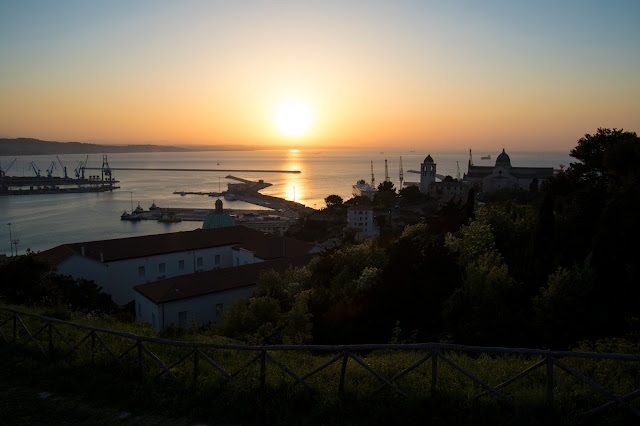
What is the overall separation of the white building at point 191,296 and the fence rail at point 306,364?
689cm

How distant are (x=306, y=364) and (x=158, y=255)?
16.3 metres

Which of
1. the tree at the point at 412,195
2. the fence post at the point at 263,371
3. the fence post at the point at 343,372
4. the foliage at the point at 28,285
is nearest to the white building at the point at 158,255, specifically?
the foliage at the point at 28,285

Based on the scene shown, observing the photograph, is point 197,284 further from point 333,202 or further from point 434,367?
point 333,202

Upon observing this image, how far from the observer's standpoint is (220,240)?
22.2m

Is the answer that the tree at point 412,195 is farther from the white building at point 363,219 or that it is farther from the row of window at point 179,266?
the row of window at point 179,266

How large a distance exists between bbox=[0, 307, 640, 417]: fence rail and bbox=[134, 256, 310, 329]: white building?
271 inches

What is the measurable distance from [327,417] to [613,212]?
6.57 metres

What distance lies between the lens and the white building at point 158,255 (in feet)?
62.1

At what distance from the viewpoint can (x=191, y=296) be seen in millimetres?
14117

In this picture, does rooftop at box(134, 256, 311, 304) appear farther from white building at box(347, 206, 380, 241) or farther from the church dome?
white building at box(347, 206, 380, 241)

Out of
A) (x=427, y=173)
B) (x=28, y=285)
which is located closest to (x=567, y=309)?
(x=28, y=285)

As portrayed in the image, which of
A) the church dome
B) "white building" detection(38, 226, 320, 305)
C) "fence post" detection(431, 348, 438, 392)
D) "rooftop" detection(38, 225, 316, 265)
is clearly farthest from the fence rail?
the church dome

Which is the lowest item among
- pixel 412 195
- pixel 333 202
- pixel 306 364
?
pixel 333 202

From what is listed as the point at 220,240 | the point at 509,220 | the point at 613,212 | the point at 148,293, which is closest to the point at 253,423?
the point at 613,212
